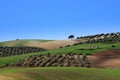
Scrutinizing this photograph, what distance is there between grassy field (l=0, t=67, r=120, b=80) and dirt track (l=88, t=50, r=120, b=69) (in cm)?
1341

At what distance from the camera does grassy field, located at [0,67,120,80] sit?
3297 cm

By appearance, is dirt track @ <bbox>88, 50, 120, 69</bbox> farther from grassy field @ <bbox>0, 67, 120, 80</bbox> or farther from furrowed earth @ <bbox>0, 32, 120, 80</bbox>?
grassy field @ <bbox>0, 67, 120, 80</bbox>

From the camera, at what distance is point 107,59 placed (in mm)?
62531

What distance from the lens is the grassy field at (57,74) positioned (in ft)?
108

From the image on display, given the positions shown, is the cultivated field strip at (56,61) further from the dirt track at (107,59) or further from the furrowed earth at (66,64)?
the dirt track at (107,59)

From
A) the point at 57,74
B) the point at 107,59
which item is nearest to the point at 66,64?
the point at 107,59

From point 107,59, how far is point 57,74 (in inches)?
1054

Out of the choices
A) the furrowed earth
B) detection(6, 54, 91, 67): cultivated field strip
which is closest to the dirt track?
the furrowed earth

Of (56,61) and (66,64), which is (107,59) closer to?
(56,61)

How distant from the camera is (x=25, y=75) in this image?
33.2 m

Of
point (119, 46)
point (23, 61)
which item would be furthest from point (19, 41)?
point (23, 61)

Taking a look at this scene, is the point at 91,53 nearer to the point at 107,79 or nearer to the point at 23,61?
the point at 23,61

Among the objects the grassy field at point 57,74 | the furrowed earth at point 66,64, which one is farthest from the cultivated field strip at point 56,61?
the grassy field at point 57,74

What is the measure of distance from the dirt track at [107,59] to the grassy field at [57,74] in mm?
13410
